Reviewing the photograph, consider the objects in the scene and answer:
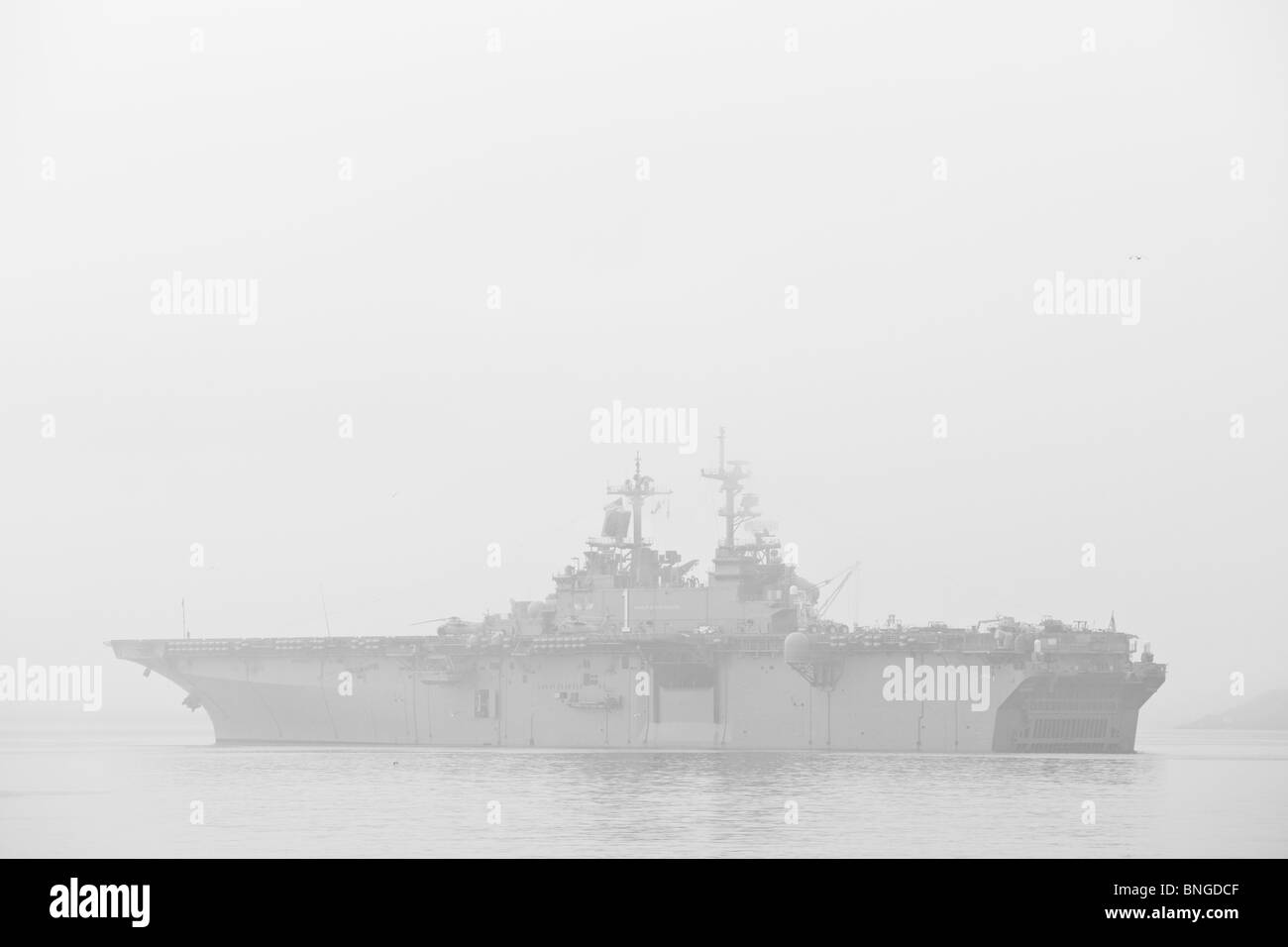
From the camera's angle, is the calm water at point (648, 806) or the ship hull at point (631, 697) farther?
the ship hull at point (631, 697)

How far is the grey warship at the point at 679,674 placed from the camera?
43375 mm

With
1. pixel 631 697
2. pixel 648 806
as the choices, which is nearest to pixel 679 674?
pixel 631 697

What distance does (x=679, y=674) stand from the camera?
4662 cm

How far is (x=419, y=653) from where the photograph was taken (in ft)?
162

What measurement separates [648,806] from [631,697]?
1555cm

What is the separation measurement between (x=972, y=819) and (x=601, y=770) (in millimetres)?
12219

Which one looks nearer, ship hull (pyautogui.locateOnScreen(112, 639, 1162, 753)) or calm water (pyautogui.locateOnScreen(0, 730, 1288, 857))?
calm water (pyautogui.locateOnScreen(0, 730, 1288, 857))

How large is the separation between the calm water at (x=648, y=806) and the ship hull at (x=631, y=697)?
974 mm

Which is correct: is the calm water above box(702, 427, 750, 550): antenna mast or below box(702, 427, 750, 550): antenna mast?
below

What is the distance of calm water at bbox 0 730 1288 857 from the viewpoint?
86.7 ft

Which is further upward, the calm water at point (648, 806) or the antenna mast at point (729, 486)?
the antenna mast at point (729, 486)

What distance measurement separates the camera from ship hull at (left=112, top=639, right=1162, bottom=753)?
43.8m

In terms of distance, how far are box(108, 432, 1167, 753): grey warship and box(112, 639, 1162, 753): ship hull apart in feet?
0.17
